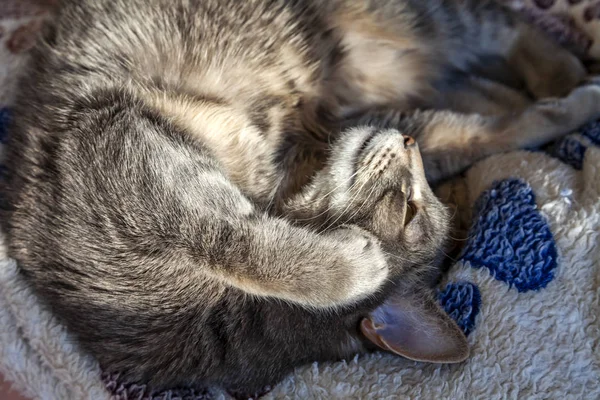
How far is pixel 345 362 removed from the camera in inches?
49.9

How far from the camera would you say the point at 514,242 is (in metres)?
1.26

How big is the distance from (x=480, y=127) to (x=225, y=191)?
2.74 feet

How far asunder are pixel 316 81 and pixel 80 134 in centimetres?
64

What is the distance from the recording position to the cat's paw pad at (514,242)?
4.06ft

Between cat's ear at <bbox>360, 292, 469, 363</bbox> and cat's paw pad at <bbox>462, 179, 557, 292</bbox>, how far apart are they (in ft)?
0.61

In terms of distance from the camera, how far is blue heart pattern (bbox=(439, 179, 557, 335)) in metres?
1.24

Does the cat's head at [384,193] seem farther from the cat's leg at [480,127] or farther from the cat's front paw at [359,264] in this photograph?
the cat's leg at [480,127]

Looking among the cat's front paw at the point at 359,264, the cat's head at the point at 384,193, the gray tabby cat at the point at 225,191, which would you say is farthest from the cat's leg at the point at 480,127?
the cat's front paw at the point at 359,264

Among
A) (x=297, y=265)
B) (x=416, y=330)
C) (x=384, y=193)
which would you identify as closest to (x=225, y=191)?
(x=297, y=265)

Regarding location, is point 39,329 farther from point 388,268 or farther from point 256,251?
point 388,268

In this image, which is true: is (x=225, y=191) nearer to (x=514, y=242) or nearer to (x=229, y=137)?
(x=229, y=137)

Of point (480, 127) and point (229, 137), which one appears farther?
point (480, 127)

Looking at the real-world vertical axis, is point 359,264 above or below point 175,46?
below

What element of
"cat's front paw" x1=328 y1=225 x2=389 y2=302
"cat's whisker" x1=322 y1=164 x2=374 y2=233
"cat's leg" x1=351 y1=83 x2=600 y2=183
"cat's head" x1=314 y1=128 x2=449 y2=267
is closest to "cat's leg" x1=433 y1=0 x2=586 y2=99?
"cat's leg" x1=351 y1=83 x2=600 y2=183
